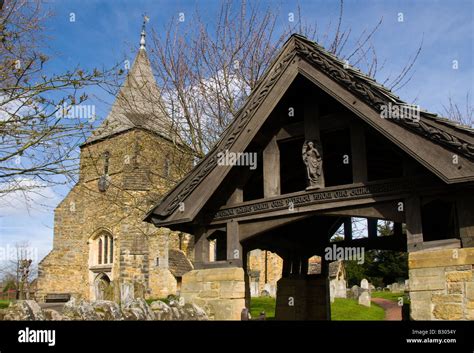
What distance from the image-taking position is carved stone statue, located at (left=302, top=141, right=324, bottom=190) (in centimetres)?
715

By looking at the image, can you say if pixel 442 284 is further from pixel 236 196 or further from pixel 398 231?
pixel 398 231

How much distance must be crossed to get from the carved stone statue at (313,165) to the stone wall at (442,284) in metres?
1.69

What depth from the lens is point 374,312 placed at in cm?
2164

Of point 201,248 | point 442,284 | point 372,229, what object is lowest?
point 442,284

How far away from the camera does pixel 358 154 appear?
685 cm

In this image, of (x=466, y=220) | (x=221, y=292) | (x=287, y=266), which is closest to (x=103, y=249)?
(x=287, y=266)

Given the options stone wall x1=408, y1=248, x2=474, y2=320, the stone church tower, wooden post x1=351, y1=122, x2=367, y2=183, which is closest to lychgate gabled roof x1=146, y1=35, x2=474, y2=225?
wooden post x1=351, y1=122, x2=367, y2=183

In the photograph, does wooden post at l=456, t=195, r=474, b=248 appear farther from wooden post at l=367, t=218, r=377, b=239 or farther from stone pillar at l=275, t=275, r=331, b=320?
stone pillar at l=275, t=275, r=331, b=320

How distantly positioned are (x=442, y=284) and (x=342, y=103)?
2644mm

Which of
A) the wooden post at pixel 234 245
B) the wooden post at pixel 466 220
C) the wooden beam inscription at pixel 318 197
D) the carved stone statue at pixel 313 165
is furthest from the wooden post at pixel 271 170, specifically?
the wooden post at pixel 466 220

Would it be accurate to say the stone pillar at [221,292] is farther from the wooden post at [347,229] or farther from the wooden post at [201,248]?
the wooden post at [347,229]

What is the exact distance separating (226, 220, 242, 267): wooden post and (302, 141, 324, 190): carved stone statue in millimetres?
1461

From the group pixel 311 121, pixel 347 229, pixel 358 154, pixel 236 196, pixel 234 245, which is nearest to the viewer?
pixel 358 154
